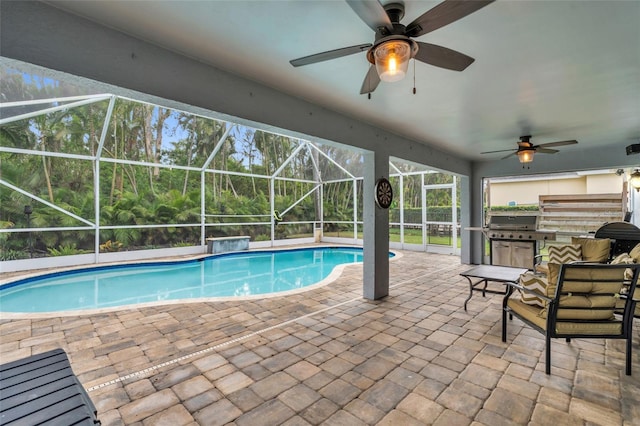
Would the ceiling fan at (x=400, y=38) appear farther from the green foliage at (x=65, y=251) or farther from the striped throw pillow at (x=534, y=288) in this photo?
the green foliage at (x=65, y=251)

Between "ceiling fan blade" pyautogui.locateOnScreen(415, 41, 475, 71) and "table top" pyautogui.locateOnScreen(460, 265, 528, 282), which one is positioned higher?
"ceiling fan blade" pyautogui.locateOnScreen(415, 41, 475, 71)

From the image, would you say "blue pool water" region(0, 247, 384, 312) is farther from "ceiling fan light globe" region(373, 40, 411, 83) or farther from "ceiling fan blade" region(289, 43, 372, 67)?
"ceiling fan light globe" region(373, 40, 411, 83)

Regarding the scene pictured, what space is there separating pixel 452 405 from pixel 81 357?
10.9 ft

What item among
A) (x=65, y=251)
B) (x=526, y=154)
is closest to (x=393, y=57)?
(x=526, y=154)

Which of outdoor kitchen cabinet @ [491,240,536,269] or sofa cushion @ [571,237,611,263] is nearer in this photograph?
sofa cushion @ [571,237,611,263]

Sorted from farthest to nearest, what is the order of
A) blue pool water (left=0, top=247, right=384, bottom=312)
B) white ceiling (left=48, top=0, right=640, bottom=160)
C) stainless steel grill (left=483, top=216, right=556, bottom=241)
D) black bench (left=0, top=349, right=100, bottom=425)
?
stainless steel grill (left=483, top=216, right=556, bottom=241) → blue pool water (left=0, top=247, right=384, bottom=312) → white ceiling (left=48, top=0, right=640, bottom=160) → black bench (left=0, top=349, right=100, bottom=425)

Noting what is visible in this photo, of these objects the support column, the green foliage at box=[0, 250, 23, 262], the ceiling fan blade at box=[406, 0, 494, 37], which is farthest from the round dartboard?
the green foliage at box=[0, 250, 23, 262]

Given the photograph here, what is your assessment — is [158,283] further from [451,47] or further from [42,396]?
[451,47]

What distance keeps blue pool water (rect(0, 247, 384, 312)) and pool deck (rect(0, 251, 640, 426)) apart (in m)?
1.48

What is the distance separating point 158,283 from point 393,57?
6701 millimetres

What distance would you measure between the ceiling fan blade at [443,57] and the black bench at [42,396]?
2645 mm

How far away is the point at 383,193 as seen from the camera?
15.9ft

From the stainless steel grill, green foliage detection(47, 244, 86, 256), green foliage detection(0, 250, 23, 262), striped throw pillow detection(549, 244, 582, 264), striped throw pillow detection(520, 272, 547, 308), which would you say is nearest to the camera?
striped throw pillow detection(520, 272, 547, 308)

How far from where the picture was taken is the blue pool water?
17.4 ft
